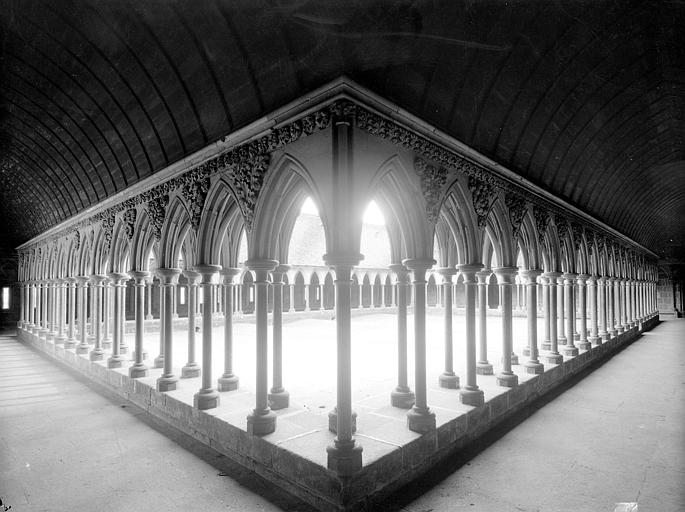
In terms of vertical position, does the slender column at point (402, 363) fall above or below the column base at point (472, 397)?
above

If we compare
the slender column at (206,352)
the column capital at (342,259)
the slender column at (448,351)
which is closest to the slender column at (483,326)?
the slender column at (448,351)

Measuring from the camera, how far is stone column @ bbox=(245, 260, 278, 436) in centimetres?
453

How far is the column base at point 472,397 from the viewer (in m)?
5.50

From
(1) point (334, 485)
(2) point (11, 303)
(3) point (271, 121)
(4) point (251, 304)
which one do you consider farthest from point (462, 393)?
(2) point (11, 303)

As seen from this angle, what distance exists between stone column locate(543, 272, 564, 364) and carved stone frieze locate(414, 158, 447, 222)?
502cm

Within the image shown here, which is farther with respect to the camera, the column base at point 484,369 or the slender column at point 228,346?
the column base at point 484,369

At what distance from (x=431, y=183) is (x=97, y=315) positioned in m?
8.55

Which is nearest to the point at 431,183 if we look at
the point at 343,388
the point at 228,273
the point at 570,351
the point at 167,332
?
the point at 343,388

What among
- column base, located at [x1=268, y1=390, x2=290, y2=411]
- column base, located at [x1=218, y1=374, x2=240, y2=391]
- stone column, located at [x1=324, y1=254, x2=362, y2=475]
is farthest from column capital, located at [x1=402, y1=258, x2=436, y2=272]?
column base, located at [x1=218, y1=374, x2=240, y2=391]

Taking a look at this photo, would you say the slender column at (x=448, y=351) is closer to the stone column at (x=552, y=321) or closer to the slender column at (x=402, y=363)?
the slender column at (x=402, y=363)

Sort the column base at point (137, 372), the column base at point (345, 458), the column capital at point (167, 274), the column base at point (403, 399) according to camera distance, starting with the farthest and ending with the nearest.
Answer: the column base at point (137, 372)
the column capital at point (167, 274)
the column base at point (403, 399)
the column base at point (345, 458)

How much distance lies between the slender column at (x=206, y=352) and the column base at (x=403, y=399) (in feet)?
7.49

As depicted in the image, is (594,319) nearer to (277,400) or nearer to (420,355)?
(420,355)

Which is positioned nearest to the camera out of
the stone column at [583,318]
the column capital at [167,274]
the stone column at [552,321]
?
the column capital at [167,274]
